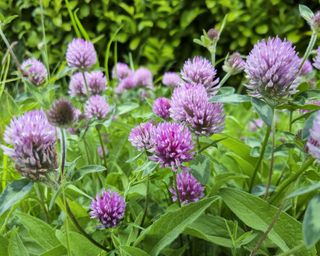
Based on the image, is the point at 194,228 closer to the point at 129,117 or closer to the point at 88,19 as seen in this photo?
the point at 129,117

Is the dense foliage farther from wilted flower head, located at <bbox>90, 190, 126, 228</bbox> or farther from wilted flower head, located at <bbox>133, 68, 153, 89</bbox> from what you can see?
wilted flower head, located at <bbox>133, 68, 153, 89</bbox>

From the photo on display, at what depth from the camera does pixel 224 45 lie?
407 cm

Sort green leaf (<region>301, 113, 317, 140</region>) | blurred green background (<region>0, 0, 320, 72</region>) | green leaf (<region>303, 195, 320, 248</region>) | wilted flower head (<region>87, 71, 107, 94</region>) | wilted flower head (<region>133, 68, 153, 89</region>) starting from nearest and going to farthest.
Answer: green leaf (<region>303, 195, 320, 248</region>) → green leaf (<region>301, 113, 317, 140</region>) → wilted flower head (<region>87, 71, 107, 94</region>) → wilted flower head (<region>133, 68, 153, 89</region>) → blurred green background (<region>0, 0, 320, 72</region>)

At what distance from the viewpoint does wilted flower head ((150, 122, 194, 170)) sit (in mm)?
900

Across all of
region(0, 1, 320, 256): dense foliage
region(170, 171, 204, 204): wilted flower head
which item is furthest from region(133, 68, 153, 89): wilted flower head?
region(170, 171, 204, 204): wilted flower head

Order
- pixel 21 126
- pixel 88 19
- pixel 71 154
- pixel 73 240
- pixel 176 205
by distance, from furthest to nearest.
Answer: pixel 88 19
pixel 71 154
pixel 176 205
pixel 73 240
pixel 21 126

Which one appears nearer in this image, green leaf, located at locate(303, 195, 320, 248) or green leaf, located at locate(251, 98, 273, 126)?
green leaf, located at locate(303, 195, 320, 248)

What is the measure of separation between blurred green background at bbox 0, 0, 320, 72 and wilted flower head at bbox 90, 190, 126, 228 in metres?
2.70

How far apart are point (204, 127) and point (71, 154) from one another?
2.12 feet

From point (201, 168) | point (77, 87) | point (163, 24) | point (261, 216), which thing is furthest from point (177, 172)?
point (163, 24)

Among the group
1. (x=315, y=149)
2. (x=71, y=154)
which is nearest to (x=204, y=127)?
(x=315, y=149)

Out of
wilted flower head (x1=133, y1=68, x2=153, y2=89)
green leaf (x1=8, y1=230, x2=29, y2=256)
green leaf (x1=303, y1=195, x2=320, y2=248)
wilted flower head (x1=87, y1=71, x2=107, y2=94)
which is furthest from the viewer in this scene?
wilted flower head (x1=133, y1=68, x2=153, y2=89)

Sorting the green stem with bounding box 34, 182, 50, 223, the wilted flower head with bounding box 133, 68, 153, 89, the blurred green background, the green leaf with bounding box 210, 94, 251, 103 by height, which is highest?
the green leaf with bounding box 210, 94, 251, 103

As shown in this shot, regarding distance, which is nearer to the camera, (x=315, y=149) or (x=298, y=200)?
(x=315, y=149)
